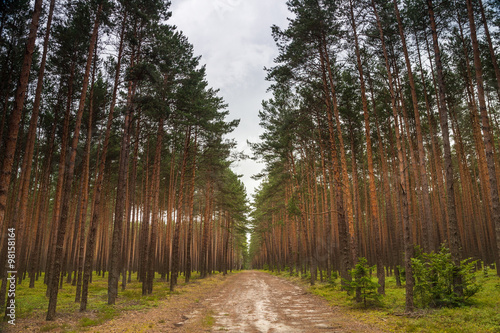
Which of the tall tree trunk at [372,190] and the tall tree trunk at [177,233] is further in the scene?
the tall tree trunk at [177,233]

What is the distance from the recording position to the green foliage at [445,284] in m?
8.73

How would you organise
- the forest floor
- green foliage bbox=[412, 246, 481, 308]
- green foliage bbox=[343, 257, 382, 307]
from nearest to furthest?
the forest floor → green foliage bbox=[412, 246, 481, 308] → green foliage bbox=[343, 257, 382, 307]

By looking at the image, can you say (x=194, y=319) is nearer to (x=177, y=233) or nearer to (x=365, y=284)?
(x=365, y=284)

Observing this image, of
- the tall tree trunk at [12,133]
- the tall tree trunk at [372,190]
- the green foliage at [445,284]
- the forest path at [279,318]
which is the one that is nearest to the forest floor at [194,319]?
the forest path at [279,318]

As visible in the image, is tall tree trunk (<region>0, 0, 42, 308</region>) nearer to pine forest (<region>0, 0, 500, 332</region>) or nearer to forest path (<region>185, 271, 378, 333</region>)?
pine forest (<region>0, 0, 500, 332</region>)

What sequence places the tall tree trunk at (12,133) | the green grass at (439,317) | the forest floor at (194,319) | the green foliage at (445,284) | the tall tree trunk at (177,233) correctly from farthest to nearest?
the tall tree trunk at (177,233) < the green foliage at (445,284) < the forest floor at (194,319) < the tall tree trunk at (12,133) < the green grass at (439,317)

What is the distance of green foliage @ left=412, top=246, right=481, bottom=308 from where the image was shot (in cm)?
873

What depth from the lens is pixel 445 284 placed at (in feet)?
29.6

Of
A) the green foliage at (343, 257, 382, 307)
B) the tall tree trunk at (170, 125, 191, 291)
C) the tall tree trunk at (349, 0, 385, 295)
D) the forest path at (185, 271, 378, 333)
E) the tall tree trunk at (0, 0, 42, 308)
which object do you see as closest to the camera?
the tall tree trunk at (0, 0, 42, 308)

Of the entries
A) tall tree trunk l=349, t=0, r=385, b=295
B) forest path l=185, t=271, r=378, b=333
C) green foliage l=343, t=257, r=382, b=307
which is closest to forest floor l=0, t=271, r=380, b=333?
forest path l=185, t=271, r=378, b=333

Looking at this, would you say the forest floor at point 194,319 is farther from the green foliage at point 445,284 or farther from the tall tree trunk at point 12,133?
the tall tree trunk at point 12,133

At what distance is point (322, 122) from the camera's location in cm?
1625

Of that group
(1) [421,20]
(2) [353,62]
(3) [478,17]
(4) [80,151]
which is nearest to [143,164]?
(4) [80,151]

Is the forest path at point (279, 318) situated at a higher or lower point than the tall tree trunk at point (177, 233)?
lower
